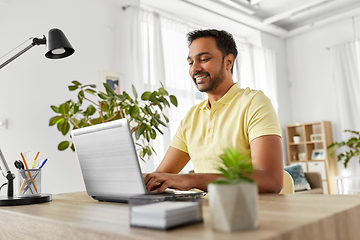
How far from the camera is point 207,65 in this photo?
1624 mm

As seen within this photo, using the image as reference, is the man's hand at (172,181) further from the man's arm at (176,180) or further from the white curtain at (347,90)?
the white curtain at (347,90)

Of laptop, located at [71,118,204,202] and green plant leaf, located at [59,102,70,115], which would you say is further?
green plant leaf, located at [59,102,70,115]

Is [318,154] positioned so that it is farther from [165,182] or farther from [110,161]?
[110,161]

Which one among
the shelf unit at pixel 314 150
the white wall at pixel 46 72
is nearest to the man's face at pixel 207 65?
the white wall at pixel 46 72

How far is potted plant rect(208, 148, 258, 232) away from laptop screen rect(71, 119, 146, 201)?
415mm

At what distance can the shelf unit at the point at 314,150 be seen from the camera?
5832 millimetres

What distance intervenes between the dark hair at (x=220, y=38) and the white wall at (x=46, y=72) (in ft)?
7.57

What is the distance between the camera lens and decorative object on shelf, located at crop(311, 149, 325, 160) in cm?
594

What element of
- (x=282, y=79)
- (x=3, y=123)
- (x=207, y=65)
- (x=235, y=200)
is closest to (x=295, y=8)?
(x=282, y=79)

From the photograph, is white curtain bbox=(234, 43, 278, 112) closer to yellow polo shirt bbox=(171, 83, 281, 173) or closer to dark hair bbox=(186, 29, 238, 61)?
dark hair bbox=(186, 29, 238, 61)

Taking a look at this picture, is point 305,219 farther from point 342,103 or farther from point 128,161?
point 342,103

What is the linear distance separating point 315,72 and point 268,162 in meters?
5.84

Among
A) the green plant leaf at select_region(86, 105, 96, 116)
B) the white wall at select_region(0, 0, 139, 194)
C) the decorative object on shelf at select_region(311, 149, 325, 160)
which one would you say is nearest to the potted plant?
the green plant leaf at select_region(86, 105, 96, 116)

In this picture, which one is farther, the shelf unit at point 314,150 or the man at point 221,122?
the shelf unit at point 314,150
